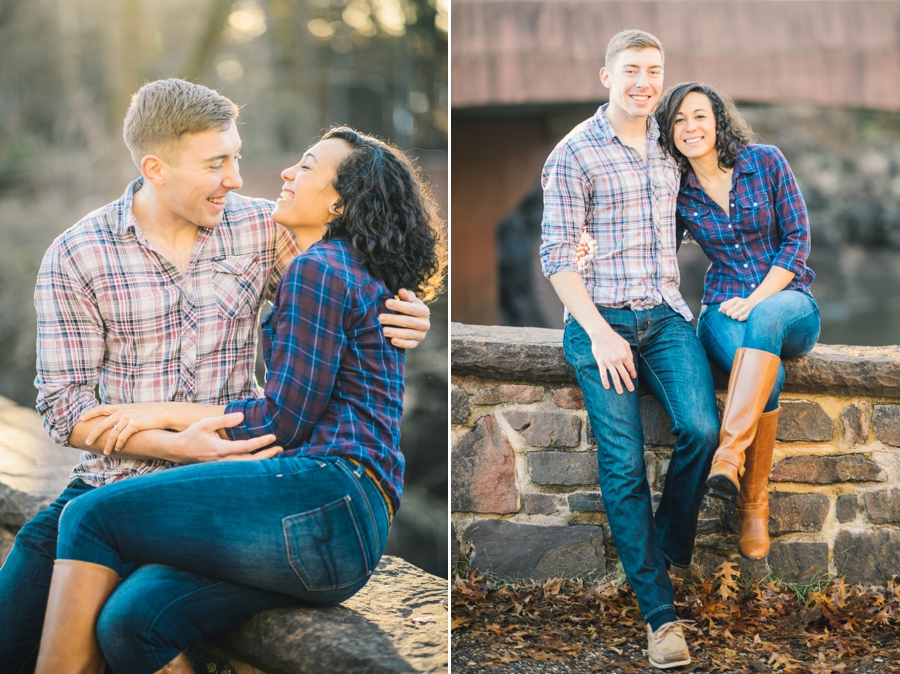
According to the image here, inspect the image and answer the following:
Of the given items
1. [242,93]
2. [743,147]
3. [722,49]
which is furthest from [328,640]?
[242,93]

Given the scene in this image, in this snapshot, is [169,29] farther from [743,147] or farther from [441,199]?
[743,147]

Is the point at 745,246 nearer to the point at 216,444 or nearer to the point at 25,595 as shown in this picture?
the point at 216,444

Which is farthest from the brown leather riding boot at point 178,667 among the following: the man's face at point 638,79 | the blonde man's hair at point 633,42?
the blonde man's hair at point 633,42

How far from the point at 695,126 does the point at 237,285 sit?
139 cm

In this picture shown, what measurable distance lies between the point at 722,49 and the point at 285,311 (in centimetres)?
480

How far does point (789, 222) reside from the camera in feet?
8.59

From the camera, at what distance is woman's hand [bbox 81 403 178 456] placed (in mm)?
2037

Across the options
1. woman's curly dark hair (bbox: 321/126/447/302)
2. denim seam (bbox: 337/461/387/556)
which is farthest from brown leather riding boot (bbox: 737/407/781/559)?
denim seam (bbox: 337/461/387/556)

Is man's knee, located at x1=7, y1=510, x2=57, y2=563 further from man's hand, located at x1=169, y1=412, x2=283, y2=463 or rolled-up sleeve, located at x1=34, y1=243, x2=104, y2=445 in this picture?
man's hand, located at x1=169, y1=412, x2=283, y2=463

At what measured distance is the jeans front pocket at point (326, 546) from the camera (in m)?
1.80

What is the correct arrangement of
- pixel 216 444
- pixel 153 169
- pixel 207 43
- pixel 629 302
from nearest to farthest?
pixel 216 444 < pixel 153 169 < pixel 629 302 < pixel 207 43

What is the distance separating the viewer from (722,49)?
581cm

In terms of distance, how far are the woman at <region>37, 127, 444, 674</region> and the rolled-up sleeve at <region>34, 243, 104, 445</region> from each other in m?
0.08

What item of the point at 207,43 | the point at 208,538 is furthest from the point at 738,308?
the point at 207,43
